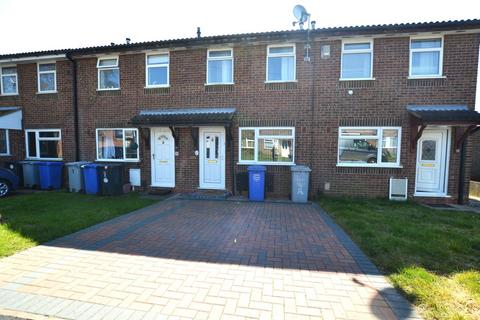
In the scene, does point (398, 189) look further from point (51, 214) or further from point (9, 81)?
point (9, 81)

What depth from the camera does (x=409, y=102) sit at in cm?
834

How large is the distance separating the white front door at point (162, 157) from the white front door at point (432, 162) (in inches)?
345

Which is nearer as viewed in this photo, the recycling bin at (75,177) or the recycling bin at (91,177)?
the recycling bin at (91,177)

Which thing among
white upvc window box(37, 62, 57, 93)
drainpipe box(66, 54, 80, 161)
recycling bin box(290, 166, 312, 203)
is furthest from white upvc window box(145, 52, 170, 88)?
recycling bin box(290, 166, 312, 203)

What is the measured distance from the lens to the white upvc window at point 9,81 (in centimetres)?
1140

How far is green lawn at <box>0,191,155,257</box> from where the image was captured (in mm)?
4887

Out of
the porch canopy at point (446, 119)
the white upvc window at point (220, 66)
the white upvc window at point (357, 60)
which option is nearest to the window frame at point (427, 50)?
the porch canopy at point (446, 119)

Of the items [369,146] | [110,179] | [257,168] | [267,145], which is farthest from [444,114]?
[110,179]

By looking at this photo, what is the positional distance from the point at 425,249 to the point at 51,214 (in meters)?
8.35

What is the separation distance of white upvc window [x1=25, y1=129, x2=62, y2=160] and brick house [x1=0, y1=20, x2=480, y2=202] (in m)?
0.46

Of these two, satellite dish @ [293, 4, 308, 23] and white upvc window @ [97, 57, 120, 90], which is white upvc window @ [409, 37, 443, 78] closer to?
satellite dish @ [293, 4, 308, 23]

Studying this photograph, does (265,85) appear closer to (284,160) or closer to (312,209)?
(284,160)

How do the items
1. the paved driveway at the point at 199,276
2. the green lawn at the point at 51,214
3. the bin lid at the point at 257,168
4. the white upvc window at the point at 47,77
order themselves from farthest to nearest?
the white upvc window at the point at 47,77
the bin lid at the point at 257,168
the green lawn at the point at 51,214
the paved driveway at the point at 199,276

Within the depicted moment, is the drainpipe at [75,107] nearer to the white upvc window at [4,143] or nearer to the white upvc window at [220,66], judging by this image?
the white upvc window at [4,143]
